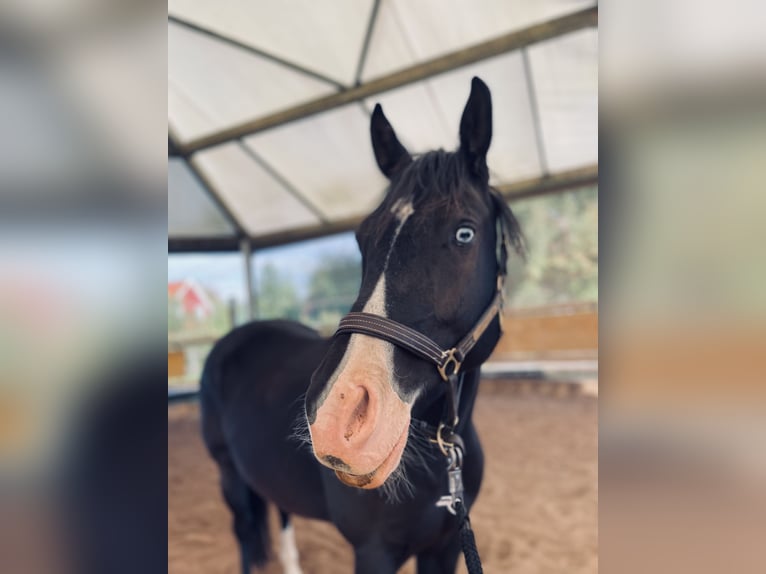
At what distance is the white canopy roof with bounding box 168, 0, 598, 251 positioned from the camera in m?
3.07

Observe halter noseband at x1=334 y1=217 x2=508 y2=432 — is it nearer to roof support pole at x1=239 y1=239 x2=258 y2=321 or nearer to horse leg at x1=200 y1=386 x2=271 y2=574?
horse leg at x1=200 y1=386 x2=271 y2=574

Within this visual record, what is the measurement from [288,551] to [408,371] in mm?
1836

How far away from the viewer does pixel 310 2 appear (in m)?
3.01

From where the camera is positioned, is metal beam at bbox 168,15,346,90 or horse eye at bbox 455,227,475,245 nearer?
horse eye at bbox 455,227,475,245

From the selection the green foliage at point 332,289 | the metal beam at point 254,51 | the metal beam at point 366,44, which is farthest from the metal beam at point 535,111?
the green foliage at point 332,289

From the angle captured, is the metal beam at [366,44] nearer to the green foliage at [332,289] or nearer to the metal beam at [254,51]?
the metal beam at [254,51]

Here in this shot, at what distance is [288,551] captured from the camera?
88.0 inches

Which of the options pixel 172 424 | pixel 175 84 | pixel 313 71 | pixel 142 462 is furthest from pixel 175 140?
pixel 142 462

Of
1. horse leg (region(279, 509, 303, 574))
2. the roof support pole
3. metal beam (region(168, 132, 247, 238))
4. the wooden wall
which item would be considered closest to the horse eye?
horse leg (region(279, 509, 303, 574))

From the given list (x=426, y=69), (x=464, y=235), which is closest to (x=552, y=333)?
(x=426, y=69)

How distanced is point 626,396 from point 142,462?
0.45 m

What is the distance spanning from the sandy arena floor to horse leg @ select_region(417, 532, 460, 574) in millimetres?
904

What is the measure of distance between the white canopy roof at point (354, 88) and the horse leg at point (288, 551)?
197cm

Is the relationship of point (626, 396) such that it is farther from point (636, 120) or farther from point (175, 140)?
point (175, 140)
